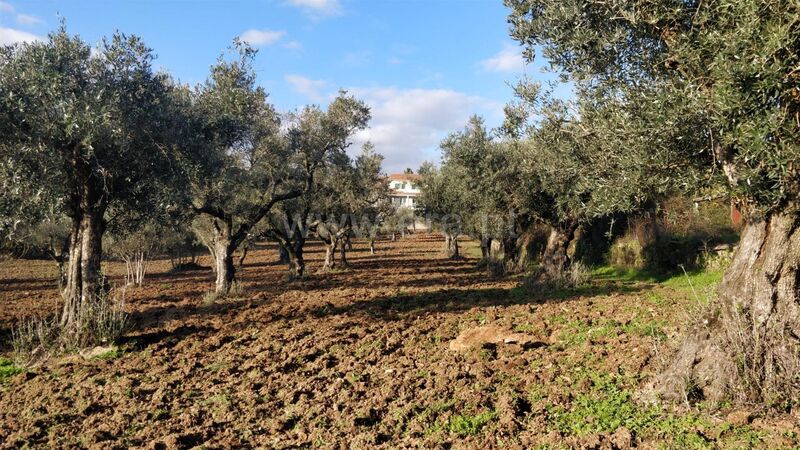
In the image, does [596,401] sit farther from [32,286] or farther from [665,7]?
[32,286]

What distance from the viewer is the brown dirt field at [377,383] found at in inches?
264

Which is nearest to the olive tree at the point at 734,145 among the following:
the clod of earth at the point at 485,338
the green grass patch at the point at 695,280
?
the clod of earth at the point at 485,338

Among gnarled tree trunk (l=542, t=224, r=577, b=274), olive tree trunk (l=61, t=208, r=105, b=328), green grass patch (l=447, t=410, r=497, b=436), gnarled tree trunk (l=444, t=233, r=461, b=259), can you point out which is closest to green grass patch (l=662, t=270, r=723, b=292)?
gnarled tree trunk (l=542, t=224, r=577, b=274)

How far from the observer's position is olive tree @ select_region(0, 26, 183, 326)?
10398mm

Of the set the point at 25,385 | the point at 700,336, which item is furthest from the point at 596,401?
the point at 25,385

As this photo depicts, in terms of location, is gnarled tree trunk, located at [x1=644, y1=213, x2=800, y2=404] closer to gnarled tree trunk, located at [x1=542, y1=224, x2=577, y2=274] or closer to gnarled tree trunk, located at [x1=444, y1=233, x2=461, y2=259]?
gnarled tree trunk, located at [x1=542, y1=224, x2=577, y2=274]

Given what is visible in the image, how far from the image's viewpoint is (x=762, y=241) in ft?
23.5

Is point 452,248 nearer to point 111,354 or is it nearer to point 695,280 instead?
point 695,280

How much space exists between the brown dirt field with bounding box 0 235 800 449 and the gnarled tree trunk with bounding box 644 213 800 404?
387 mm

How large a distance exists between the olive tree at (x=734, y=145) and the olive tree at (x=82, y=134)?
9739 millimetres

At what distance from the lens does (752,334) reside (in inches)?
262

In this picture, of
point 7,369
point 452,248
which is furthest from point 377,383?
point 452,248

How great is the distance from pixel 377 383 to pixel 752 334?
227 inches

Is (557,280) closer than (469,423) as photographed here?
No
